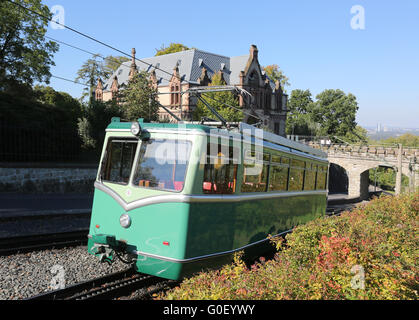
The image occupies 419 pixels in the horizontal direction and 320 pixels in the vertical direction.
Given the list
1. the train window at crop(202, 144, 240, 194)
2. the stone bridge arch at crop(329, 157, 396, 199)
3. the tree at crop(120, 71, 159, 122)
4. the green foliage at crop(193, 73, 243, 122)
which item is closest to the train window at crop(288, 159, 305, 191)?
the train window at crop(202, 144, 240, 194)

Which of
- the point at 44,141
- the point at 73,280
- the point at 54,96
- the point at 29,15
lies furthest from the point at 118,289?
the point at 54,96

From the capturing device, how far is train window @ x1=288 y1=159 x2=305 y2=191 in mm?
10656

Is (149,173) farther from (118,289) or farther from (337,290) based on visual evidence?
(337,290)

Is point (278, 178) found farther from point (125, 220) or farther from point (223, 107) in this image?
point (223, 107)

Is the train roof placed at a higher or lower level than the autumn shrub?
higher

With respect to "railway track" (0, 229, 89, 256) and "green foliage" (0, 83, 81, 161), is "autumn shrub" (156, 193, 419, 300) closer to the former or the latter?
"railway track" (0, 229, 89, 256)

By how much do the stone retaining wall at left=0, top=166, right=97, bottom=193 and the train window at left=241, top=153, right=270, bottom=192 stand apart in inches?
584

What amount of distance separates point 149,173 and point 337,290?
3959mm

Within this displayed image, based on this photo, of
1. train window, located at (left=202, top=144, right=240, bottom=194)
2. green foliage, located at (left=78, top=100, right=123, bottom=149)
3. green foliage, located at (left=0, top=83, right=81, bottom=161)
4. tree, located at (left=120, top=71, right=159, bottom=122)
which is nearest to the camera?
train window, located at (left=202, top=144, right=240, bottom=194)

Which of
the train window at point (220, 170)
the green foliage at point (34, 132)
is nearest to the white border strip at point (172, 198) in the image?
the train window at point (220, 170)

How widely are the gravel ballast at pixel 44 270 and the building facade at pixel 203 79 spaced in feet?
143

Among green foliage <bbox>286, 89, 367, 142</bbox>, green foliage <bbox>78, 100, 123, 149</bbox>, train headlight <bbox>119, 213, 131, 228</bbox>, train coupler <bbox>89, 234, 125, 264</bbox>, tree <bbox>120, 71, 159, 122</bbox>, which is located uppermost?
green foliage <bbox>286, 89, 367, 142</bbox>

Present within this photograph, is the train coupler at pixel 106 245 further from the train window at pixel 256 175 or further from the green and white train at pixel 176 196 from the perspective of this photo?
the train window at pixel 256 175

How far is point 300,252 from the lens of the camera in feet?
21.4
